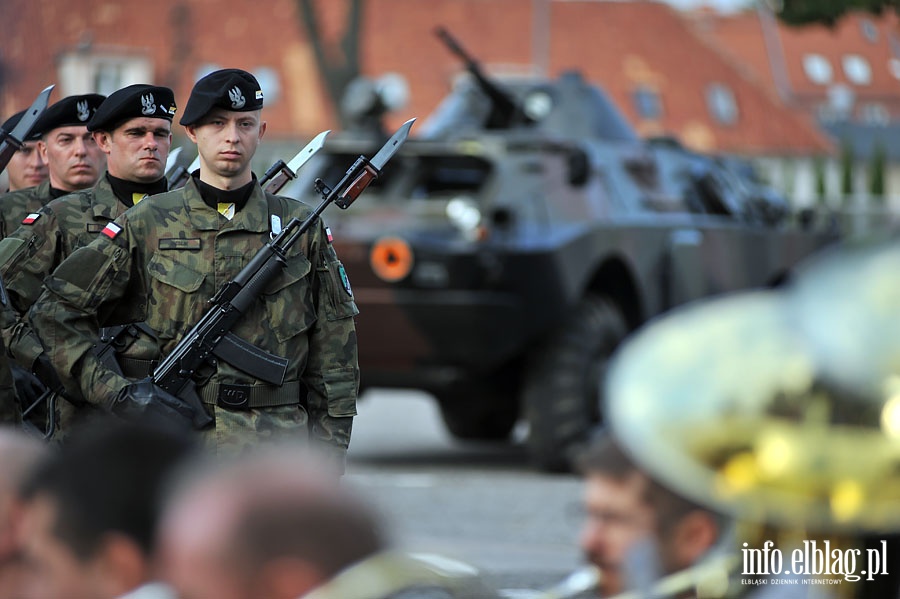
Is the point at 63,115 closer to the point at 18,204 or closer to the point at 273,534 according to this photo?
the point at 18,204

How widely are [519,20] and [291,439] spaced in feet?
156

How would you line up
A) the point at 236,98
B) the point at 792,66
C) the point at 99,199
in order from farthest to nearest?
the point at 792,66 < the point at 99,199 < the point at 236,98

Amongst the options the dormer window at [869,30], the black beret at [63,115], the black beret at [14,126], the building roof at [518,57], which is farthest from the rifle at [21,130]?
the building roof at [518,57]

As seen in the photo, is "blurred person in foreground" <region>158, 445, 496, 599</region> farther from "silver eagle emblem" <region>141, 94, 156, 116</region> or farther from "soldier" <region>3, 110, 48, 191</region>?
"soldier" <region>3, 110, 48, 191</region>

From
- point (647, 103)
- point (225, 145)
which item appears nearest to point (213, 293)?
point (225, 145)

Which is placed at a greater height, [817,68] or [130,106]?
[817,68]

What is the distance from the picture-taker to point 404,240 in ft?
36.8

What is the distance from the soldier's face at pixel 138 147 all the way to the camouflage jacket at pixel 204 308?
1.16ft

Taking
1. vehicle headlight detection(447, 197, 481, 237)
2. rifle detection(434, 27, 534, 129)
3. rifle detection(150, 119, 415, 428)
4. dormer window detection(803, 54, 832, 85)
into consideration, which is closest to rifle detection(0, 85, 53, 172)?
rifle detection(150, 119, 415, 428)

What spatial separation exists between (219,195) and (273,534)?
295 centimetres

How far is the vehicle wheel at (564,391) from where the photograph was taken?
11414mm

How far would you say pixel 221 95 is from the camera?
4953mm

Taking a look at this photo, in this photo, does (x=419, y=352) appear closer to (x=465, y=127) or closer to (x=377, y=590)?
(x=465, y=127)

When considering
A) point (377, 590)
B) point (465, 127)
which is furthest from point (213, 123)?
point (465, 127)
